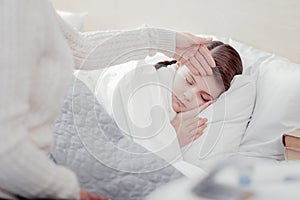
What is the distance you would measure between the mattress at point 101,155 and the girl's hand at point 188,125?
0.26 m

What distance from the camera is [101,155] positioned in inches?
50.8

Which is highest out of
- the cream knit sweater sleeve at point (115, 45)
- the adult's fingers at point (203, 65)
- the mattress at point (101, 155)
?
the cream knit sweater sleeve at point (115, 45)

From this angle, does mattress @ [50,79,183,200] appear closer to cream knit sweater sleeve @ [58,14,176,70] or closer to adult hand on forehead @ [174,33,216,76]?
cream knit sweater sleeve @ [58,14,176,70]

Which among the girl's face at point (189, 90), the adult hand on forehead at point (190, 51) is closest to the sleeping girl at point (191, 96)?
the girl's face at point (189, 90)

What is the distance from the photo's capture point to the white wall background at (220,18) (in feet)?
6.43

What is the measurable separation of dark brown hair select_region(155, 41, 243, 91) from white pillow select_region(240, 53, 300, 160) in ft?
0.35

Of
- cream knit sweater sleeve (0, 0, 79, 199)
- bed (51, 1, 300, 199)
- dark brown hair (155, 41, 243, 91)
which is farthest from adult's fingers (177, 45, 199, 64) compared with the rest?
cream knit sweater sleeve (0, 0, 79, 199)

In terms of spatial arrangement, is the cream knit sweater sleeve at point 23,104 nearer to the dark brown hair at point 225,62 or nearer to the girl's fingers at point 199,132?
the girl's fingers at point 199,132

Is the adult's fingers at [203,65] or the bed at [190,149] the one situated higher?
the adult's fingers at [203,65]

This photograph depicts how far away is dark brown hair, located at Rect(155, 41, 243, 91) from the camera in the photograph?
71.1 inches

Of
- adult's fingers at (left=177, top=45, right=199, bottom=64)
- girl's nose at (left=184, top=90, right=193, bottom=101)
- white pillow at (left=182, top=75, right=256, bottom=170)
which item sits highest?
adult's fingers at (left=177, top=45, right=199, bottom=64)

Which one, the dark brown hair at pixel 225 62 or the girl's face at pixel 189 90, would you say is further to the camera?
the dark brown hair at pixel 225 62

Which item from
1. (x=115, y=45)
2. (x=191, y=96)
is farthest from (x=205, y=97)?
(x=115, y=45)

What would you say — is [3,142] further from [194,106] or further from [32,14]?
[194,106]
